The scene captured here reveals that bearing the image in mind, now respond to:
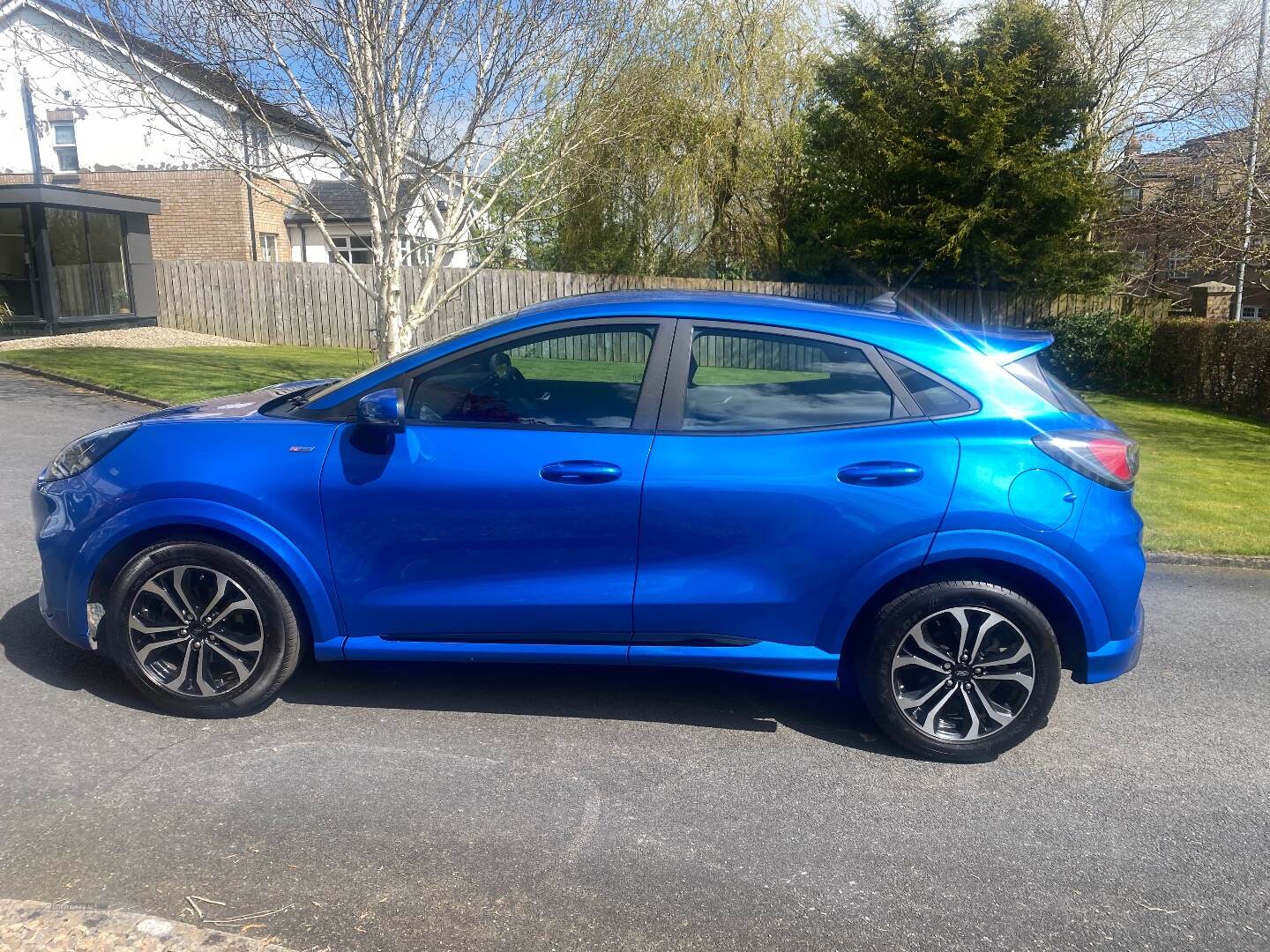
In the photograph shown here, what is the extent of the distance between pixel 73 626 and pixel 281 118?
380 inches

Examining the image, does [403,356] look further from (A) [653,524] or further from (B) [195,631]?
(B) [195,631]

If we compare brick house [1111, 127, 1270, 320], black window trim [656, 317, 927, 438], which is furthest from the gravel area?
brick house [1111, 127, 1270, 320]

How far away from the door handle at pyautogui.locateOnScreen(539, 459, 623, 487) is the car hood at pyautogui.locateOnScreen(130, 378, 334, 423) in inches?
54.2

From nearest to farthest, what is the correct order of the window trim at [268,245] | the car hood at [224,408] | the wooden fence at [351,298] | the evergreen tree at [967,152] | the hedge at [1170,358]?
the car hood at [224,408] < the hedge at [1170,358] < the evergreen tree at [967,152] < the wooden fence at [351,298] < the window trim at [268,245]

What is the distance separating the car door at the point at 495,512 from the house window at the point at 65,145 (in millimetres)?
28877

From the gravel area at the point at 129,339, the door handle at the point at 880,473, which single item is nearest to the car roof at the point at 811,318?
the door handle at the point at 880,473

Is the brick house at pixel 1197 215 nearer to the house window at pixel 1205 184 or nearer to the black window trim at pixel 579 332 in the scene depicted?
the house window at pixel 1205 184

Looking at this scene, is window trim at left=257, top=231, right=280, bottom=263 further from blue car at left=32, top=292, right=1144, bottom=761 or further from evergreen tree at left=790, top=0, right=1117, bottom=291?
blue car at left=32, top=292, right=1144, bottom=761

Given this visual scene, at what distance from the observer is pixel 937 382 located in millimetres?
3934

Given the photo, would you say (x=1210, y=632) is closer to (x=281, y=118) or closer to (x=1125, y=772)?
(x=1125, y=772)

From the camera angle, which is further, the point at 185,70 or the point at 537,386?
the point at 185,70

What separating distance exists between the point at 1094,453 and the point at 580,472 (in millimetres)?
1980

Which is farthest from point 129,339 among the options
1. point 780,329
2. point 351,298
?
point 780,329

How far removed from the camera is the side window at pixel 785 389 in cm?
394
